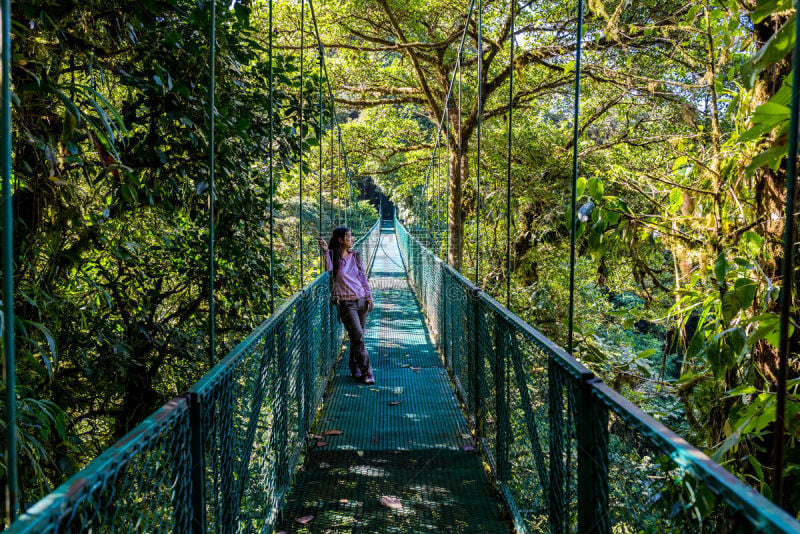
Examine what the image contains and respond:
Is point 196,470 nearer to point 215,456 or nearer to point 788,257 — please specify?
point 215,456

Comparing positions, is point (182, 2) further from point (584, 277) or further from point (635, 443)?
point (584, 277)

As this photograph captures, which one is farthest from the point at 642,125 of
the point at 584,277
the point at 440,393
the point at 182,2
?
the point at 182,2

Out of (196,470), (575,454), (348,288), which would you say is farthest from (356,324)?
(196,470)

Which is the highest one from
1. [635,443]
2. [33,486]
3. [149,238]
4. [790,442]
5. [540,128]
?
[540,128]

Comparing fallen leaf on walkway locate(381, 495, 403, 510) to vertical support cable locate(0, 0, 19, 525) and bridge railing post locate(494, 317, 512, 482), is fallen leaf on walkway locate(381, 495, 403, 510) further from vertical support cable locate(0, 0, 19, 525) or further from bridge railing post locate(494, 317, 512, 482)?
vertical support cable locate(0, 0, 19, 525)

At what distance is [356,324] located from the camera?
4629mm

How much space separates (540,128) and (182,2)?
9.11m

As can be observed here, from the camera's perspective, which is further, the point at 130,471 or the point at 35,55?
the point at 35,55

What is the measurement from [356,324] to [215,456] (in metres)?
3.08

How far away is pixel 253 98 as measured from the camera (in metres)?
3.26

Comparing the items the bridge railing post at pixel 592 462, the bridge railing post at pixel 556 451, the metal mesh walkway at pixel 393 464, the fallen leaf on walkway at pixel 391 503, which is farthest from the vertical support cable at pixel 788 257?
the fallen leaf on walkway at pixel 391 503

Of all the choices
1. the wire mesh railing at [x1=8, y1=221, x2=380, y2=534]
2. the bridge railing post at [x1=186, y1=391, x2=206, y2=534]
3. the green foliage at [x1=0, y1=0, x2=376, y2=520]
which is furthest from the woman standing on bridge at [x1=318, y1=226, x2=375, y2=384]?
the bridge railing post at [x1=186, y1=391, x2=206, y2=534]

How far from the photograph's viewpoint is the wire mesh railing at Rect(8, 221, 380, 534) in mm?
979

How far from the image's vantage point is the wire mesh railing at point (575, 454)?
0.98 m
